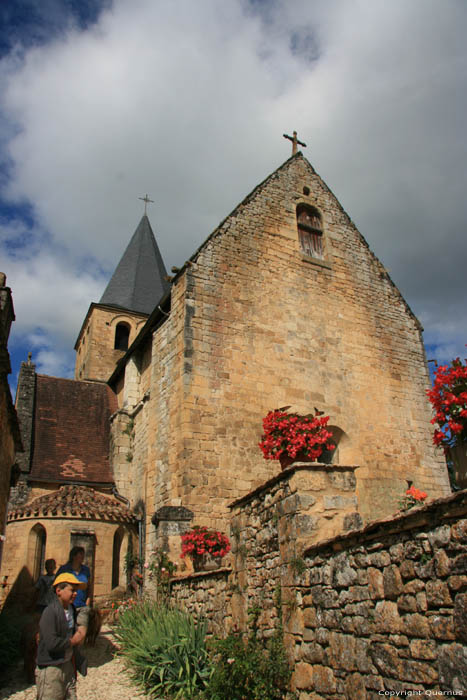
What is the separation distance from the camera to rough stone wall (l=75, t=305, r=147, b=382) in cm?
2378

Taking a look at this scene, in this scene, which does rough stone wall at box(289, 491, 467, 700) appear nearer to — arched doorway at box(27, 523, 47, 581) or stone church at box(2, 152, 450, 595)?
stone church at box(2, 152, 450, 595)

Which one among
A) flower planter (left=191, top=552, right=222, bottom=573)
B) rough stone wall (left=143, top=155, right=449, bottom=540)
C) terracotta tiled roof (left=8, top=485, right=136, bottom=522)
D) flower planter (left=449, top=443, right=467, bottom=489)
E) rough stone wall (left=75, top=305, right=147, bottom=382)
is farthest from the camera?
rough stone wall (left=75, top=305, right=147, bottom=382)

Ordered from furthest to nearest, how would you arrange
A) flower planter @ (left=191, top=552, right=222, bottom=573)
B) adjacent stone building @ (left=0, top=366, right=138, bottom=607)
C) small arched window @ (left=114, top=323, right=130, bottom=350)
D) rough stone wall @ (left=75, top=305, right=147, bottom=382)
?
small arched window @ (left=114, top=323, right=130, bottom=350), rough stone wall @ (left=75, top=305, right=147, bottom=382), adjacent stone building @ (left=0, top=366, right=138, bottom=607), flower planter @ (left=191, top=552, right=222, bottom=573)

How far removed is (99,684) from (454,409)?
18.0 ft

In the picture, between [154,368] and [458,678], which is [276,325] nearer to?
[154,368]

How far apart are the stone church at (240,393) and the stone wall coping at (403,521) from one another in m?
5.49

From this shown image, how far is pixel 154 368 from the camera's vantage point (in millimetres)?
12039

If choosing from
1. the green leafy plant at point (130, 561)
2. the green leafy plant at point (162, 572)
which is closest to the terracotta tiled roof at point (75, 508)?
the green leafy plant at point (130, 561)

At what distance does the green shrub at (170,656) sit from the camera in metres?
5.87

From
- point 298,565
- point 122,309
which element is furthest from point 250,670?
point 122,309


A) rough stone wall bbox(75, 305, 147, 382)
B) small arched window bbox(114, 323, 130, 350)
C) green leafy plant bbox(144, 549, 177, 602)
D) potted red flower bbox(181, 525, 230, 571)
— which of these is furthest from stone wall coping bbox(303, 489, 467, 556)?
small arched window bbox(114, 323, 130, 350)

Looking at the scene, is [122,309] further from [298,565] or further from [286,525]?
[298,565]

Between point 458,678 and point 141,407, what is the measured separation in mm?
11298

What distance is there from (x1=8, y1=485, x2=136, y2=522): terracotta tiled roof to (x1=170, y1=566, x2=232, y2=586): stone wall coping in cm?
355
